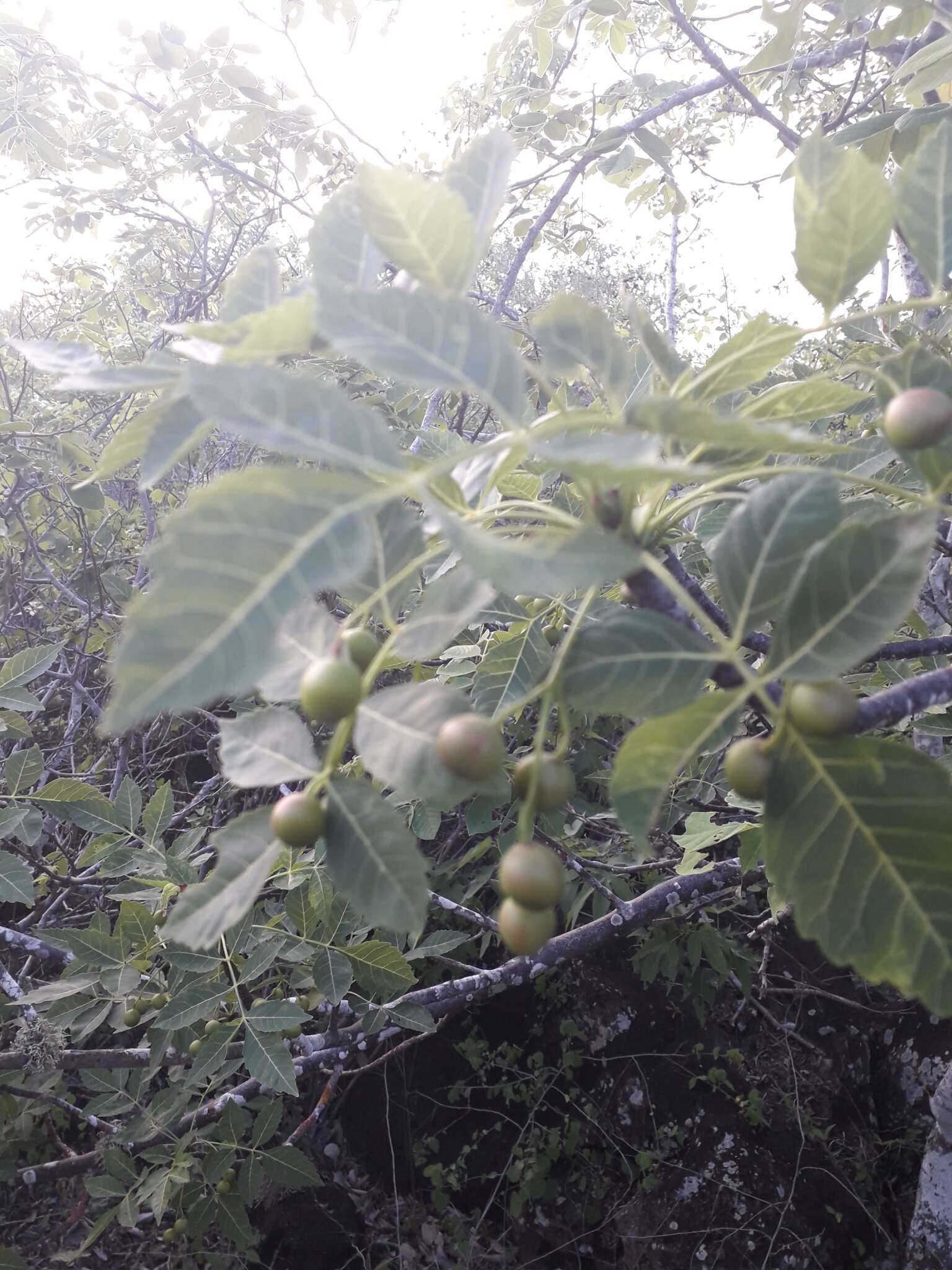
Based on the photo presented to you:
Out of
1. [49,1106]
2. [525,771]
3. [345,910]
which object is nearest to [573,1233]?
[49,1106]

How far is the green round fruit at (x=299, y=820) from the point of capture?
0.64 metres

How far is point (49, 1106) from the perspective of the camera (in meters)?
2.41

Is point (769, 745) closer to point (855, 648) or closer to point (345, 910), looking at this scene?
point (855, 648)

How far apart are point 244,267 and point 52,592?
12.7ft

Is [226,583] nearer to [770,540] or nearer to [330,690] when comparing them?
[330,690]

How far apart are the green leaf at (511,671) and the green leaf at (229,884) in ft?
1.20

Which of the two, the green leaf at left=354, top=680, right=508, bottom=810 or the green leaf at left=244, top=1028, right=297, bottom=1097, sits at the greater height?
the green leaf at left=354, top=680, right=508, bottom=810

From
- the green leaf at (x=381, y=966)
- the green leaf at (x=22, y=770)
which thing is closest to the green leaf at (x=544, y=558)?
the green leaf at (x=381, y=966)

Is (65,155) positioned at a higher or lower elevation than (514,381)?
higher

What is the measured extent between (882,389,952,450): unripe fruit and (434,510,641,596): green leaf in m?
0.28

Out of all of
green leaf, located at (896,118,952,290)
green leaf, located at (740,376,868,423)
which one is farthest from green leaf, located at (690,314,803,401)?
green leaf, located at (896,118,952,290)

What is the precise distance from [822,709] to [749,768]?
7 cm

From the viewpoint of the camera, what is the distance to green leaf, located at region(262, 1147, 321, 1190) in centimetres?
208

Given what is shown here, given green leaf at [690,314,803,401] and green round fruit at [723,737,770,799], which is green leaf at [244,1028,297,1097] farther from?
green leaf at [690,314,803,401]
